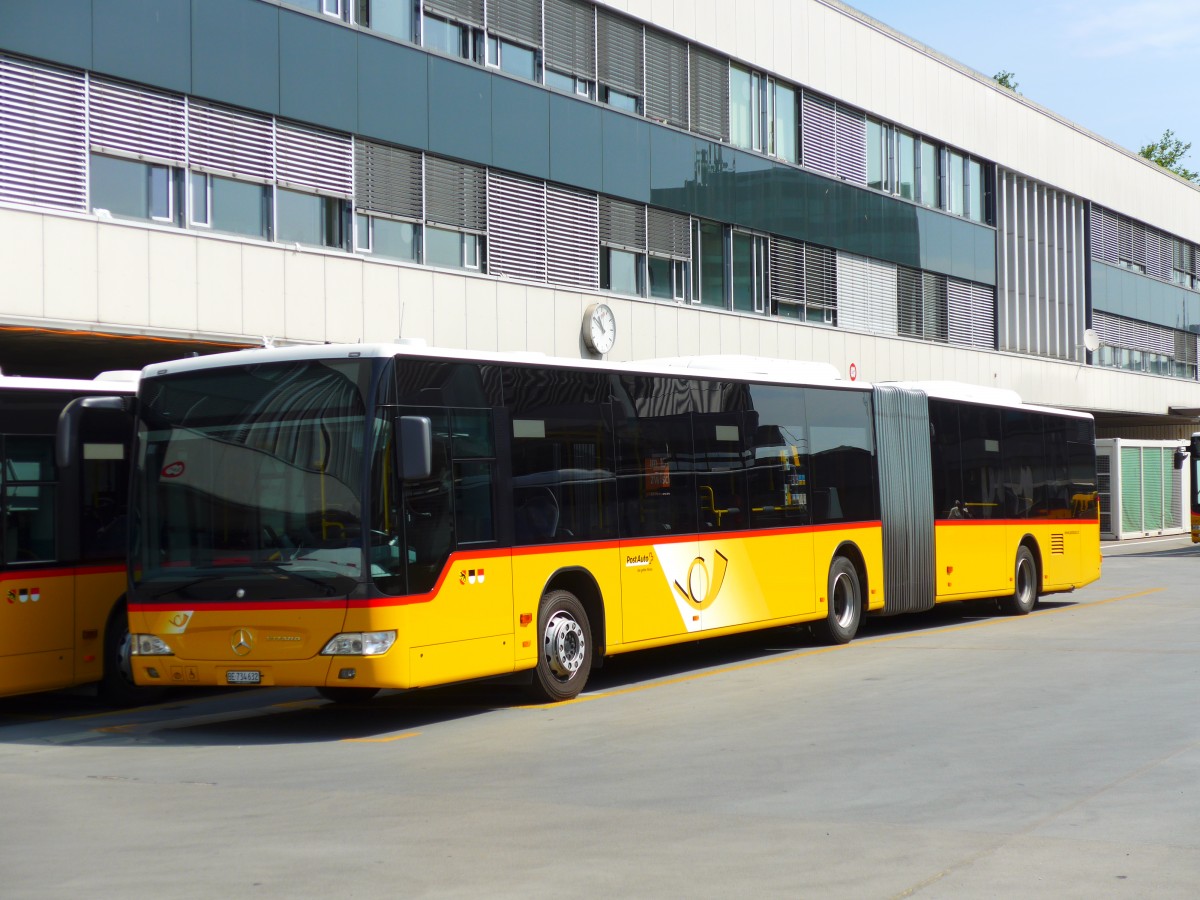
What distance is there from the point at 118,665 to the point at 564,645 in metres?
3.78

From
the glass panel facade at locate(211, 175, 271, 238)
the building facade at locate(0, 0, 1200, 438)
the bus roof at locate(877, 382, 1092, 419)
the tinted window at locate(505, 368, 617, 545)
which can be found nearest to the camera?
the tinted window at locate(505, 368, 617, 545)

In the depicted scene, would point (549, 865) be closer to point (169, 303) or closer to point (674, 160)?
point (169, 303)

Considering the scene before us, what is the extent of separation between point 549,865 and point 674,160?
2302cm

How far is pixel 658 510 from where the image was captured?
14.7m

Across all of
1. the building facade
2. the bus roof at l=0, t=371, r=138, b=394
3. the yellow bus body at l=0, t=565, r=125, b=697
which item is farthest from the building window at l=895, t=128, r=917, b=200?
the yellow bus body at l=0, t=565, r=125, b=697

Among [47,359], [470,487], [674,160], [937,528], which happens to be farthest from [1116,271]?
[470,487]

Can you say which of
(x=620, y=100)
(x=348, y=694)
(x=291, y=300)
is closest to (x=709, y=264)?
(x=620, y=100)

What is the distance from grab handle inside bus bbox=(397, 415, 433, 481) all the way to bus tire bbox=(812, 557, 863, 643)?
7712 mm

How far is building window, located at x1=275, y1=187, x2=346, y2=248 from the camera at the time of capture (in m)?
21.0

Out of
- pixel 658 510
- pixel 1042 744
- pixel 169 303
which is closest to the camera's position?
pixel 1042 744

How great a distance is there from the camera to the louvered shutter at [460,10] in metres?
23.6

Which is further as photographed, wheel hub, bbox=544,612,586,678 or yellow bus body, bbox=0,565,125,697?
wheel hub, bbox=544,612,586,678

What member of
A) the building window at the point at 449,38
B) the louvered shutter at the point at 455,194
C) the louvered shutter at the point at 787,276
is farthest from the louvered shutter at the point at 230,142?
the louvered shutter at the point at 787,276

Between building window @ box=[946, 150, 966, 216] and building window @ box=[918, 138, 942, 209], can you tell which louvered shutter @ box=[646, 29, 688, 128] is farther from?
building window @ box=[946, 150, 966, 216]
